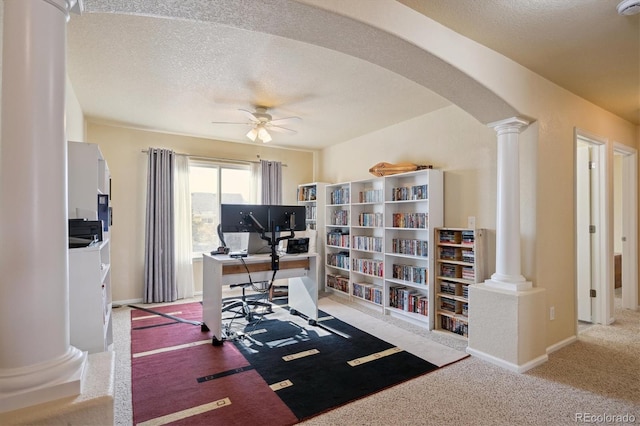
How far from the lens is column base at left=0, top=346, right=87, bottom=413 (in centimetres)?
99

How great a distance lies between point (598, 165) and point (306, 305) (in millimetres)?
3676

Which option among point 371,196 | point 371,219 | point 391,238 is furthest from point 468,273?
point 371,196

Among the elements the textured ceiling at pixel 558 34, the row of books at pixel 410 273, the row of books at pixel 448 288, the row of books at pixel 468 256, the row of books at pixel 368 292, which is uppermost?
the textured ceiling at pixel 558 34

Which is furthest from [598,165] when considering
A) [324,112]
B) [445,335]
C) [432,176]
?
[324,112]

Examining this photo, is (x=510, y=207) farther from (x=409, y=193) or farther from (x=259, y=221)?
(x=259, y=221)

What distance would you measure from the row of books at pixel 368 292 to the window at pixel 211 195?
2055 mm

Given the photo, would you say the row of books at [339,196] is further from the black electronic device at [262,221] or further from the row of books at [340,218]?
the black electronic device at [262,221]

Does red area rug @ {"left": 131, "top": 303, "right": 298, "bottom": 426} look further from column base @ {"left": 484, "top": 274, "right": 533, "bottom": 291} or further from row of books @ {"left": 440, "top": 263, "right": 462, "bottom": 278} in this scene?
row of books @ {"left": 440, "top": 263, "right": 462, "bottom": 278}

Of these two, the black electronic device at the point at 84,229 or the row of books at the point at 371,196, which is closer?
the black electronic device at the point at 84,229

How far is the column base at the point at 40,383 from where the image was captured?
3.25ft

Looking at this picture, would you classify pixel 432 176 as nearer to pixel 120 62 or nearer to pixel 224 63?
pixel 224 63

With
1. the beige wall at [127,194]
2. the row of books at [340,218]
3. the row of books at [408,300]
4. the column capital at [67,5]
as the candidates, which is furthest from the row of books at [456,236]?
the beige wall at [127,194]

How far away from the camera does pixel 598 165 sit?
142 inches

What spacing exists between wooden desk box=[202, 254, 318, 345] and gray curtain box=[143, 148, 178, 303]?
1.34 metres
